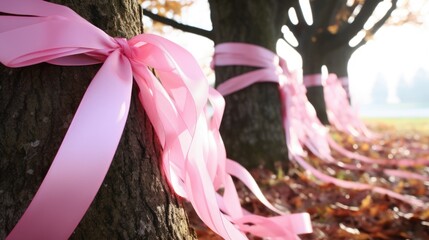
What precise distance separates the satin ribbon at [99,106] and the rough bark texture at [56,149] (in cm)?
6

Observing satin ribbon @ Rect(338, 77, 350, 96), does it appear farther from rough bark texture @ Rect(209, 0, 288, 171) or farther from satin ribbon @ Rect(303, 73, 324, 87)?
rough bark texture @ Rect(209, 0, 288, 171)

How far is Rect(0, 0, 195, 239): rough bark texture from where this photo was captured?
1.10 metres

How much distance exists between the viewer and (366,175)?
383 centimetres

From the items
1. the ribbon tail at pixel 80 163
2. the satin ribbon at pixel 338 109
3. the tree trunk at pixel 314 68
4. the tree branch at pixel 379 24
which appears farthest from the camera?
the tree trunk at pixel 314 68

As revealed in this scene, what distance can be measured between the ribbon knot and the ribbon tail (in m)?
0.09

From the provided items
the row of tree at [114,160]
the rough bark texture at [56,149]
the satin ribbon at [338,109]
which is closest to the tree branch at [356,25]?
the satin ribbon at [338,109]

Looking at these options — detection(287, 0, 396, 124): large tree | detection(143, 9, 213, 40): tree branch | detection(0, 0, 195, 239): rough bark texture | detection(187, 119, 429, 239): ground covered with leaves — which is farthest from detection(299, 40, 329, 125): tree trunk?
detection(0, 0, 195, 239): rough bark texture

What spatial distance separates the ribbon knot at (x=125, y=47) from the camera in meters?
1.22

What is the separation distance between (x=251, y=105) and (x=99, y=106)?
2.40m

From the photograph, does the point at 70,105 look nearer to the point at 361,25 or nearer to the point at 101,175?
the point at 101,175

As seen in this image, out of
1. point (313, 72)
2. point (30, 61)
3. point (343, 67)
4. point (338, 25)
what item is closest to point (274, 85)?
point (30, 61)

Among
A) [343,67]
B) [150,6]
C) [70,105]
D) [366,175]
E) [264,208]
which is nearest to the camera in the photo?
[70,105]

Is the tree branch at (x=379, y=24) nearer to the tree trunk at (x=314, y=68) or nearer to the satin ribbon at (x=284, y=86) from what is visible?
the tree trunk at (x=314, y=68)

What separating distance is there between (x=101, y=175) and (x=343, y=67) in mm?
9196
